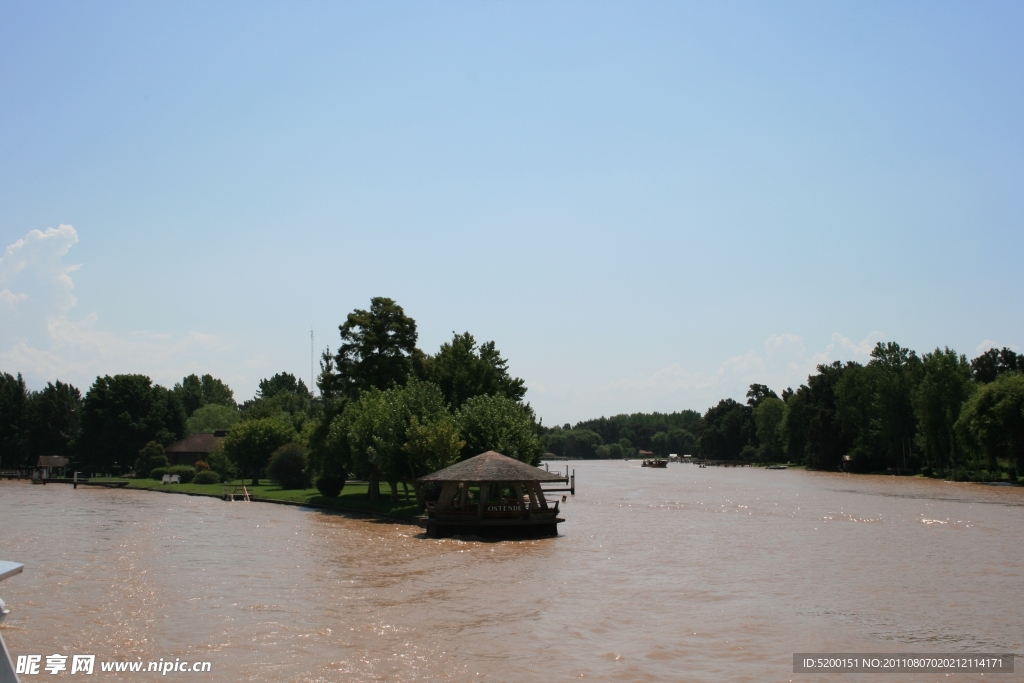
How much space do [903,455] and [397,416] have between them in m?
77.5

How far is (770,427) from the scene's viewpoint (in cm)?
16025

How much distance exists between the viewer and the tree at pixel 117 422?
328 feet

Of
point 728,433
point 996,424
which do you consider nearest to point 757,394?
point 728,433

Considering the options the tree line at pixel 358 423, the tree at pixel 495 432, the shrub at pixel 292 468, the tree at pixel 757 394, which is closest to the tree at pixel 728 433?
the tree at pixel 757 394

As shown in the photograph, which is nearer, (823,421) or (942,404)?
(942,404)

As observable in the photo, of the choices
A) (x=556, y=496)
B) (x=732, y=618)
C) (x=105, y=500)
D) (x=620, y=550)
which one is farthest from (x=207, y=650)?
(x=556, y=496)

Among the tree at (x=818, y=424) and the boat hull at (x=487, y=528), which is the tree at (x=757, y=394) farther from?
the boat hull at (x=487, y=528)

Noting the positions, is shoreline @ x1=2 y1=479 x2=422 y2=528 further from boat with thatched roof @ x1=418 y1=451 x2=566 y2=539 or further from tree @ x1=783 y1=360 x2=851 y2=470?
tree @ x1=783 y1=360 x2=851 y2=470

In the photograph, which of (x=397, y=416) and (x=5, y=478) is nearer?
(x=397, y=416)

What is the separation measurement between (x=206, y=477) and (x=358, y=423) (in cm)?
3525

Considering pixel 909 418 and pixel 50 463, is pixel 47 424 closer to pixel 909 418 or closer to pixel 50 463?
pixel 50 463

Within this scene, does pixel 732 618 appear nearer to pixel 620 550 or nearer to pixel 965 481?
pixel 620 550

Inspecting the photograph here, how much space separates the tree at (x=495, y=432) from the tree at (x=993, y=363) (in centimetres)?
8717

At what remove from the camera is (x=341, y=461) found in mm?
59344
